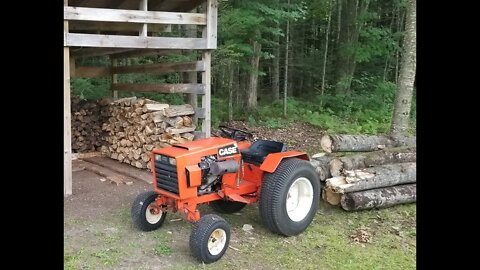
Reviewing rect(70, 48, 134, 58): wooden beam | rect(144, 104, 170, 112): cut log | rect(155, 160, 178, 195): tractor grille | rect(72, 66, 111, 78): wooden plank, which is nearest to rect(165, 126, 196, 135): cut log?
rect(144, 104, 170, 112): cut log

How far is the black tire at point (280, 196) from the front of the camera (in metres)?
5.26

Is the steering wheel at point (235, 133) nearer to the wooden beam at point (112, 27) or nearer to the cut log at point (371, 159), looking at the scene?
the cut log at point (371, 159)

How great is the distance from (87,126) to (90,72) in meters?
1.36

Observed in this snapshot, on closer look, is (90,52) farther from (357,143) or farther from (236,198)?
(236,198)

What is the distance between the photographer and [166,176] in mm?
A: 5102

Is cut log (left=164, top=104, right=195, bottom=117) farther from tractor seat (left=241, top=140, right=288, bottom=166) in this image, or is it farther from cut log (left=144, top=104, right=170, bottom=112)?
tractor seat (left=241, top=140, right=288, bottom=166)

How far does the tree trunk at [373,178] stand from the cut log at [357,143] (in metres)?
0.78

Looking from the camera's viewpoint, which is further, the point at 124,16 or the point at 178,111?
the point at 178,111

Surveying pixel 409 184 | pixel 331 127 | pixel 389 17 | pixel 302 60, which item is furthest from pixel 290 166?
pixel 389 17

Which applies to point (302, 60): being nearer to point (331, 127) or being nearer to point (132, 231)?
point (331, 127)

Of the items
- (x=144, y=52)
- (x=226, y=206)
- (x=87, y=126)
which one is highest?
(x=144, y=52)

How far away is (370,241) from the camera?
549cm

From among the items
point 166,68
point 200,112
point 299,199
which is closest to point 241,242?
point 299,199
